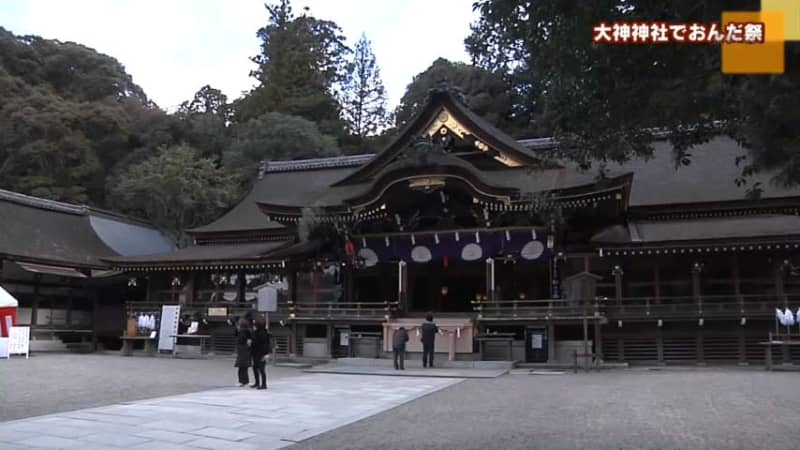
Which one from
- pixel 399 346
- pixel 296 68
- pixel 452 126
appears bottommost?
pixel 399 346

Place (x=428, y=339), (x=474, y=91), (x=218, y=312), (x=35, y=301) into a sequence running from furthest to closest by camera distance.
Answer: (x=474, y=91), (x=35, y=301), (x=218, y=312), (x=428, y=339)

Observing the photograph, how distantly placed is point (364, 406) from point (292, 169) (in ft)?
74.4

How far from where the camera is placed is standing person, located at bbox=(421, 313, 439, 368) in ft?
59.4

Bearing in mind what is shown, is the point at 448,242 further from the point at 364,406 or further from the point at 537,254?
the point at 364,406

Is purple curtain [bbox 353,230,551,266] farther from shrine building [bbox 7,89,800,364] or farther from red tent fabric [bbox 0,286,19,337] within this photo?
red tent fabric [bbox 0,286,19,337]

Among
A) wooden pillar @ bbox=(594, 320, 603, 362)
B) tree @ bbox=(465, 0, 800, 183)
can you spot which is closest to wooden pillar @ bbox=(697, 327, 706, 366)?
wooden pillar @ bbox=(594, 320, 603, 362)

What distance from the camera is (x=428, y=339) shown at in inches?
715

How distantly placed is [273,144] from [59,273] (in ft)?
61.6

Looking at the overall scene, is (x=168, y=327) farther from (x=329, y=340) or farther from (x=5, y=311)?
(x=5, y=311)

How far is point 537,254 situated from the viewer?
20531mm

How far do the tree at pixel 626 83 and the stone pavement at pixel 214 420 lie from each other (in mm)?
4765

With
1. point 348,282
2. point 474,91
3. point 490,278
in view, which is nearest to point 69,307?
point 348,282

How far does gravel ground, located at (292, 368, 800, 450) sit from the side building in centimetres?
1825

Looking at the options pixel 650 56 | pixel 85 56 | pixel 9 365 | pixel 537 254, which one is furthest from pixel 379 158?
pixel 85 56
